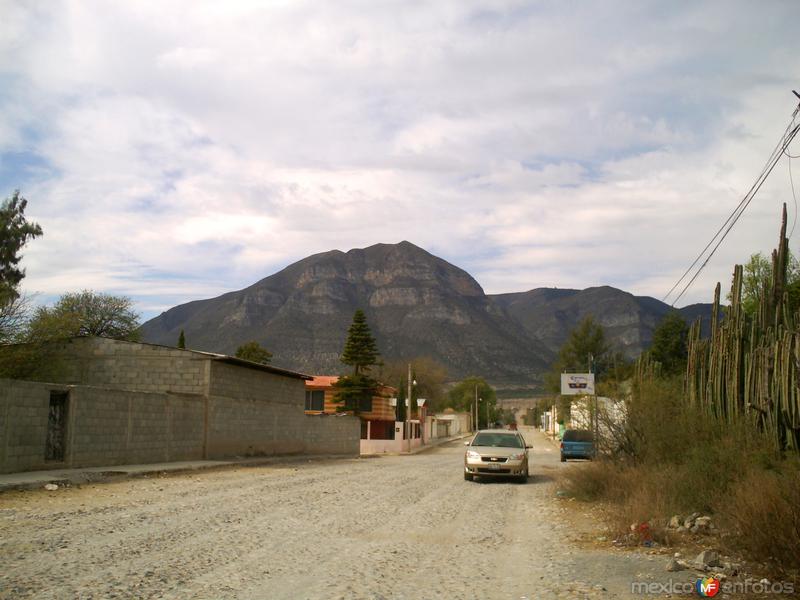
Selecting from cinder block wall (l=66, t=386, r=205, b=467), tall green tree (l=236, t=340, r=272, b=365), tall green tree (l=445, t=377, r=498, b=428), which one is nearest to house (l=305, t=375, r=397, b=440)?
tall green tree (l=236, t=340, r=272, b=365)

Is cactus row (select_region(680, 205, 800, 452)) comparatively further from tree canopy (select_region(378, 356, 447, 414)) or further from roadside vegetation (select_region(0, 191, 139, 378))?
tree canopy (select_region(378, 356, 447, 414))

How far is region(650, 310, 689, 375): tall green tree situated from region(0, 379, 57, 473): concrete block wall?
48.8m

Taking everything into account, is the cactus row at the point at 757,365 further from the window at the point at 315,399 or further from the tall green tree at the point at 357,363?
the window at the point at 315,399

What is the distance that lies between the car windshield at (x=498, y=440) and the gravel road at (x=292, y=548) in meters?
5.66

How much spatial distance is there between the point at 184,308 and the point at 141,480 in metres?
155

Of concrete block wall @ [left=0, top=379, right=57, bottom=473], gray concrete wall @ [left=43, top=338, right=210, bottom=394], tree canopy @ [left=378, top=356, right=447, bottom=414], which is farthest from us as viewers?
tree canopy @ [left=378, top=356, right=447, bottom=414]

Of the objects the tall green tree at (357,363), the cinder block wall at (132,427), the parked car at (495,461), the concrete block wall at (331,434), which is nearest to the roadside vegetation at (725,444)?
the parked car at (495,461)

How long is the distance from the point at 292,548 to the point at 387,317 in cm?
13411

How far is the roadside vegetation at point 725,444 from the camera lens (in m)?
7.70

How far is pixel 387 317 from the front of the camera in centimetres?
14362

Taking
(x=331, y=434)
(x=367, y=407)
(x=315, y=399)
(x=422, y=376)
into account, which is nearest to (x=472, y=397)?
(x=422, y=376)

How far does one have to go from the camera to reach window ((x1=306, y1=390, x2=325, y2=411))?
63.6m

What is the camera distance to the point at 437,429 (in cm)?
8744

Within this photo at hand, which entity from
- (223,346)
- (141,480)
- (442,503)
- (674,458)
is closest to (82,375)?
(141,480)
